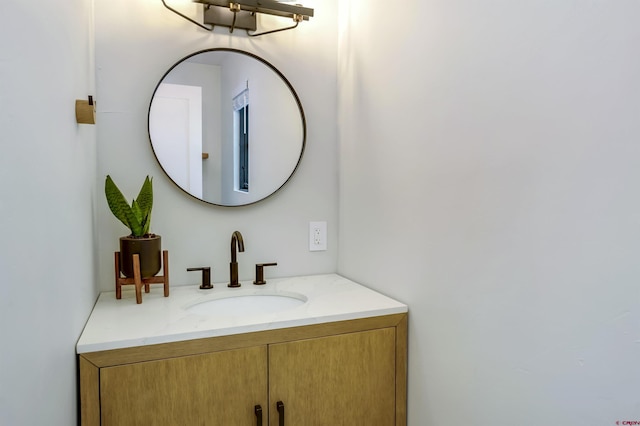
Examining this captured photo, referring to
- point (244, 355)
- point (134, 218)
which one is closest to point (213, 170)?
point (134, 218)

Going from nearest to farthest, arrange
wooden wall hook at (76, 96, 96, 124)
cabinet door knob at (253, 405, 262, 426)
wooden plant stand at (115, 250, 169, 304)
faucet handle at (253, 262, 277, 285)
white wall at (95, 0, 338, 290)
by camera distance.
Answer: wooden wall hook at (76, 96, 96, 124), cabinet door knob at (253, 405, 262, 426), wooden plant stand at (115, 250, 169, 304), white wall at (95, 0, 338, 290), faucet handle at (253, 262, 277, 285)

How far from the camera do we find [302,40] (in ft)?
5.48

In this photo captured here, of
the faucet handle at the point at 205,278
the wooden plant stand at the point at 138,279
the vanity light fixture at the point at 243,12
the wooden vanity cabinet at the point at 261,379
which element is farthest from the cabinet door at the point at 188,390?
the vanity light fixture at the point at 243,12

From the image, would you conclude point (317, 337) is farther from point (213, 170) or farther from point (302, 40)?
point (302, 40)

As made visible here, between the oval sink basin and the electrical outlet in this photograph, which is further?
the electrical outlet

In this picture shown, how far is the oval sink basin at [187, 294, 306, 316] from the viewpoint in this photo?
1.43m

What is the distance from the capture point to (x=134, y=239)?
1270mm

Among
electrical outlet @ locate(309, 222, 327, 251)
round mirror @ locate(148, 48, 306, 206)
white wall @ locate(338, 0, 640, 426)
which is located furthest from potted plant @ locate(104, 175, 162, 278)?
white wall @ locate(338, 0, 640, 426)

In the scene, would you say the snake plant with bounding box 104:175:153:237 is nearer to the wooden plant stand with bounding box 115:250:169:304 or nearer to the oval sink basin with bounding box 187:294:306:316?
the wooden plant stand with bounding box 115:250:169:304

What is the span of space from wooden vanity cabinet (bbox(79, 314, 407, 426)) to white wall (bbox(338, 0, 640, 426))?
0.11 meters

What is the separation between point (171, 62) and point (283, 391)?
1193 millimetres

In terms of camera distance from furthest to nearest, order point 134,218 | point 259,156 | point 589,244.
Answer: point 259,156, point 134,218, point 589,244

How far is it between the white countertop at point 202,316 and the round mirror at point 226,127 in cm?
37

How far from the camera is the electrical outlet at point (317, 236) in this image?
1.72 meters
